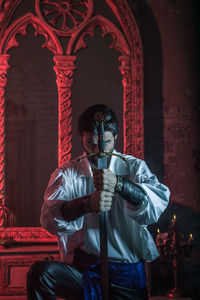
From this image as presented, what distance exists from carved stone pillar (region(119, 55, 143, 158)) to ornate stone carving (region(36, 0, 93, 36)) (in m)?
0.64

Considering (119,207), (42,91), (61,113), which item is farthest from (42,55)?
(119,207)

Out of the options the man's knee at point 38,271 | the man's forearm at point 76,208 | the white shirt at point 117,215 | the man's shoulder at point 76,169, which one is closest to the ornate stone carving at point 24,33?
the man's shoulder at point 76,169

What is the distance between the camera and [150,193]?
2492 mm

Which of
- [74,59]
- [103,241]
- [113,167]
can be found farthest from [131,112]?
[103,241]

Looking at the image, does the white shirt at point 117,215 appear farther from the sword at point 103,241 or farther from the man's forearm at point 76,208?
the sword at point 103,241

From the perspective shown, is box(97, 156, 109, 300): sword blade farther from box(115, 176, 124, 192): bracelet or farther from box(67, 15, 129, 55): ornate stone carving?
box(67, 15, 129, 55): ornate stone carving

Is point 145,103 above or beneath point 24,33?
beneath

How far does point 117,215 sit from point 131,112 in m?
1.62

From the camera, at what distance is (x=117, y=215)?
266 cm

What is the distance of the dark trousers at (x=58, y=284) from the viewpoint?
2295 millimetres

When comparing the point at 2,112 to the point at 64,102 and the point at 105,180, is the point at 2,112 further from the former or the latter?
the point at 105,180

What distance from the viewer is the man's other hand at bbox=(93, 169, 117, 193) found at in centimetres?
223

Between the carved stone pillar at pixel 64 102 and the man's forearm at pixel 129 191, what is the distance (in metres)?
1.68

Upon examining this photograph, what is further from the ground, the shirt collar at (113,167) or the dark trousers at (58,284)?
the shirt collar at (113,167)
